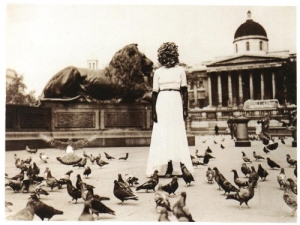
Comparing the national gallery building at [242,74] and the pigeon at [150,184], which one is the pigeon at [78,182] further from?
the national gallery building at [242,74]

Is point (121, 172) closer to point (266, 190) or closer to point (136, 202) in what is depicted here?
point (136, 202)

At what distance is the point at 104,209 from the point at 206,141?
2.79 metres

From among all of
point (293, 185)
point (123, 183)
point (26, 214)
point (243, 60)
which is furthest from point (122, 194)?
point (243, 60)

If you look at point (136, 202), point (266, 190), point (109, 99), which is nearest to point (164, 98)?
point (136, 202)

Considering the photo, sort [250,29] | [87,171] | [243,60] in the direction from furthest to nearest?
1. [243,60]
2. [250,29]
3. [87,171]

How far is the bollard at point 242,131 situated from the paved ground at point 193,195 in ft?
1.39

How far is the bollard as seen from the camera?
6.95 meters

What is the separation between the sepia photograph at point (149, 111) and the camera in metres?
5.21

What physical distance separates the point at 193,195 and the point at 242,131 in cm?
239

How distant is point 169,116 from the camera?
560 centimetres

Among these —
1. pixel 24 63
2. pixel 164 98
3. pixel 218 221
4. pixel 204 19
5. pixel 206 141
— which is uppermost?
pixel 204 19

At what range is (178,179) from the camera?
5.54 meters

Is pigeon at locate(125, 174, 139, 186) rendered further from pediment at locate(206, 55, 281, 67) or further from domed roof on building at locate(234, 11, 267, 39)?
domed roof on building at locate(234, 11, 267, 39)

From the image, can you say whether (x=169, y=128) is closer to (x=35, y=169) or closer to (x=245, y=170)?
(x=245, y=170)
